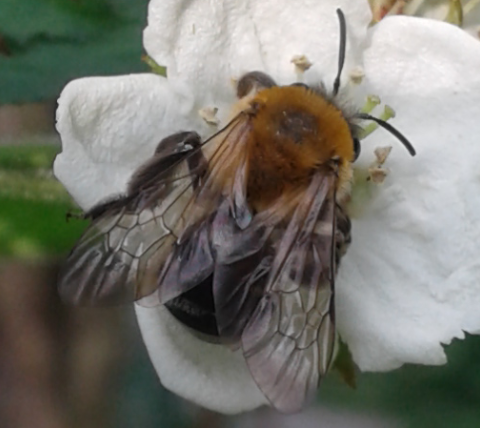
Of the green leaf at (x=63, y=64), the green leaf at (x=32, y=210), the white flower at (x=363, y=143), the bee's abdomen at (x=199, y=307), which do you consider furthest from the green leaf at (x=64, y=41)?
the bee's abdomen at (x=199, y=307)

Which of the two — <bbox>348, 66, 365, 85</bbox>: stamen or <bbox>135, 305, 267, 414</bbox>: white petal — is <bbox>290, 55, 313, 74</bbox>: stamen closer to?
<bbox>348, 66, 365, 85</bbox>: stamen

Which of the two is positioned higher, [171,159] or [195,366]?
[171,159]

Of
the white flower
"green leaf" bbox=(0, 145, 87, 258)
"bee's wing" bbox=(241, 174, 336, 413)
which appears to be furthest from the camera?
"green leaf" bbox=(0, 145, 87, 258)

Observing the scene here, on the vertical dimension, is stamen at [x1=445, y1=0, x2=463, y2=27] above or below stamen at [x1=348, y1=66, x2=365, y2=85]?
above

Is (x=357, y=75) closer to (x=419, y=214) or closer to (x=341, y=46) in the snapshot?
(x=341, y=46)

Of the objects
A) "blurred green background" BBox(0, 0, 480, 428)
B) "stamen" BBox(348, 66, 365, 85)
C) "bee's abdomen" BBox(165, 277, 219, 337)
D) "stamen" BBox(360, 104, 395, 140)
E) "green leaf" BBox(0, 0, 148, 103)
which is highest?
"stamen" BBox(348, 66, 365, 85)

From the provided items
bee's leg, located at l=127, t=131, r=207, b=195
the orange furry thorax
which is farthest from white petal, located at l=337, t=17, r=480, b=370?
bee's leg, located at l=127, t=131, r=207, b=195

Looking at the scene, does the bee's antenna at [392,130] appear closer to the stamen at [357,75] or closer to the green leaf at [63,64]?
the stamen at [357,75]

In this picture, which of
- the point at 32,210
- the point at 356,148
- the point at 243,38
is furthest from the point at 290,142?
the point at 32,210
